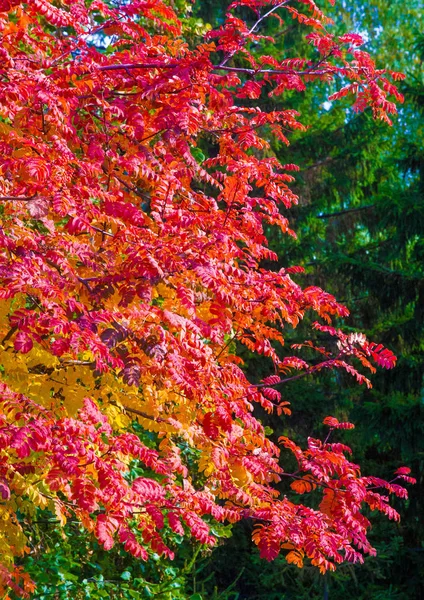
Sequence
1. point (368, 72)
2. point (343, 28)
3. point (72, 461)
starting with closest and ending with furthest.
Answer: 1. point (72, 461)
2. point (368, 72)
3. point (343, 28)

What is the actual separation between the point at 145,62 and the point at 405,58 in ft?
58.1

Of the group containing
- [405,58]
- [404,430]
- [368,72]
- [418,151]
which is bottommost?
[404,430]

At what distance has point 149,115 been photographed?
17.3 ft

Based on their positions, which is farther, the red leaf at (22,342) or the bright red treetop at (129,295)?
the bright red treetop at (129,295)

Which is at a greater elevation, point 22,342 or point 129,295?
point 129,295

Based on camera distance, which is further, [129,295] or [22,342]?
[129,295]

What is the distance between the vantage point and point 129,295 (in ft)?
13.0

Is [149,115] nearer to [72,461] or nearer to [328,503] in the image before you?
[72,461]

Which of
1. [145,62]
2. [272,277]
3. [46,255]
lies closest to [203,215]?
[272,277]

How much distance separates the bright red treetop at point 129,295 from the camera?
3830 mm

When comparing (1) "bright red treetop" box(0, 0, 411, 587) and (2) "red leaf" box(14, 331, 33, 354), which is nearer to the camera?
(2) "red leaf" box(14, 331, 33, 354)

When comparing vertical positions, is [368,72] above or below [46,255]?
above

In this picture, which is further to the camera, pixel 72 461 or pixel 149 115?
pixel 149 115

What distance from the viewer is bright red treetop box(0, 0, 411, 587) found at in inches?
151
